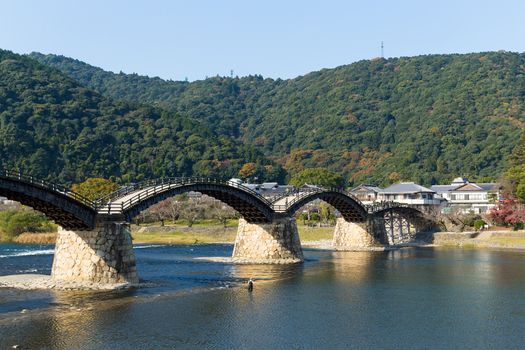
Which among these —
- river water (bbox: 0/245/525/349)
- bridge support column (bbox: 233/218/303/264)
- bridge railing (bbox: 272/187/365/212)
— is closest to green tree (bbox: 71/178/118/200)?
bridge railing (bbox: 272/187/365/212)

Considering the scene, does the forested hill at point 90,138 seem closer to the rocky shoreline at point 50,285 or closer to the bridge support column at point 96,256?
the rocky shoreline at point 50,285

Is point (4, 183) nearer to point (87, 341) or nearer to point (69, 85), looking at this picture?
point (87, 341)

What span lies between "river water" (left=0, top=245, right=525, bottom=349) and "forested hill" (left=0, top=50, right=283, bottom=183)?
85.3m

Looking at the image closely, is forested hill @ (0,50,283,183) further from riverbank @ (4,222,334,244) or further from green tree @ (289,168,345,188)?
riverbank @ (4,222,334,244)

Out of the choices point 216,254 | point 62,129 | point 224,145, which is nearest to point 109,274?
point 216,254

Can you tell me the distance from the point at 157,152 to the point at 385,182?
59.7 metres

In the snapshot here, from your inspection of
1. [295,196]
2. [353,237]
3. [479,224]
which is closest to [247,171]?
[479,224]

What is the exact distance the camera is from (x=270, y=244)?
6538cm

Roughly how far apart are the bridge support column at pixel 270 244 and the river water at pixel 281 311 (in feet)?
17.1

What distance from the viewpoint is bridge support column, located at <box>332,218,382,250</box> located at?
283ft

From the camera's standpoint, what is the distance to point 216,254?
76500 mm

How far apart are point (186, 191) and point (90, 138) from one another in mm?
102672

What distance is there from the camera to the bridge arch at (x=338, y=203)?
6988 cm

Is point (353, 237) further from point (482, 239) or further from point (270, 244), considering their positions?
point (270, 244)
